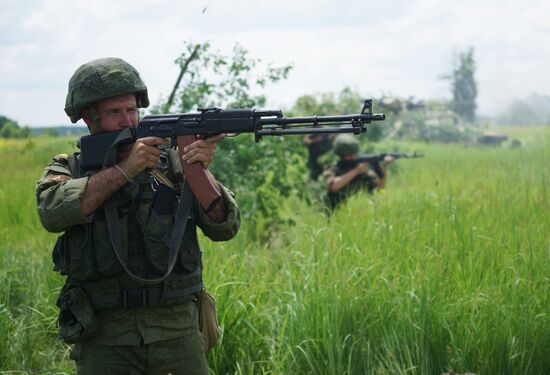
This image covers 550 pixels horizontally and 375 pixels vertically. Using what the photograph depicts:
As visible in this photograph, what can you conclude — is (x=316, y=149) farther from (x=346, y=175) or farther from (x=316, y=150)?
(x=346, y=175)

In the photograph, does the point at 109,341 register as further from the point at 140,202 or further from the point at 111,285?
the point at 140,202

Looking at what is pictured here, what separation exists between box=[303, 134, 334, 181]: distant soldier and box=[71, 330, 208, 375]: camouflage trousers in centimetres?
782

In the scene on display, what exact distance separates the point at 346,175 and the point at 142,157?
5621 mm

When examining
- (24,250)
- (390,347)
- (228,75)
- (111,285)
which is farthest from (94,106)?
(228,75)

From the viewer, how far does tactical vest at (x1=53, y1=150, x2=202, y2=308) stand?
2.77m

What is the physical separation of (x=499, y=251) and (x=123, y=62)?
2444mm

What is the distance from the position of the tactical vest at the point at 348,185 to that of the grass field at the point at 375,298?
2122mm

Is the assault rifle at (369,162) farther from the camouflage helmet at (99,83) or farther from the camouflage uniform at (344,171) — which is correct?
the camouflage helmet at (99,83)

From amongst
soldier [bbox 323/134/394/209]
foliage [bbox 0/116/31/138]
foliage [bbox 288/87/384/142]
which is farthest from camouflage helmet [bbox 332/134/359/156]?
foliage [bbox 0/116/31/138]

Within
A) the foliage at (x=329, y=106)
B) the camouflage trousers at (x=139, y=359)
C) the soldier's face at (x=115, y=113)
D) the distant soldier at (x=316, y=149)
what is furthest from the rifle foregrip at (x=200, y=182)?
→ the foliage at (x=329, y=106)

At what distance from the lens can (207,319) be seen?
299cm

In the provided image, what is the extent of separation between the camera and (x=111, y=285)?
2.79m

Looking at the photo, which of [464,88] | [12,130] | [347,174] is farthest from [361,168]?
[464,88]

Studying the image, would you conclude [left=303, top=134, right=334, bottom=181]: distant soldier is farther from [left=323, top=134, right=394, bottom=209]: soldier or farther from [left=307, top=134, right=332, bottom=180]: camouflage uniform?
[left=323, top=134, right=394, bottom=209]: soldier
